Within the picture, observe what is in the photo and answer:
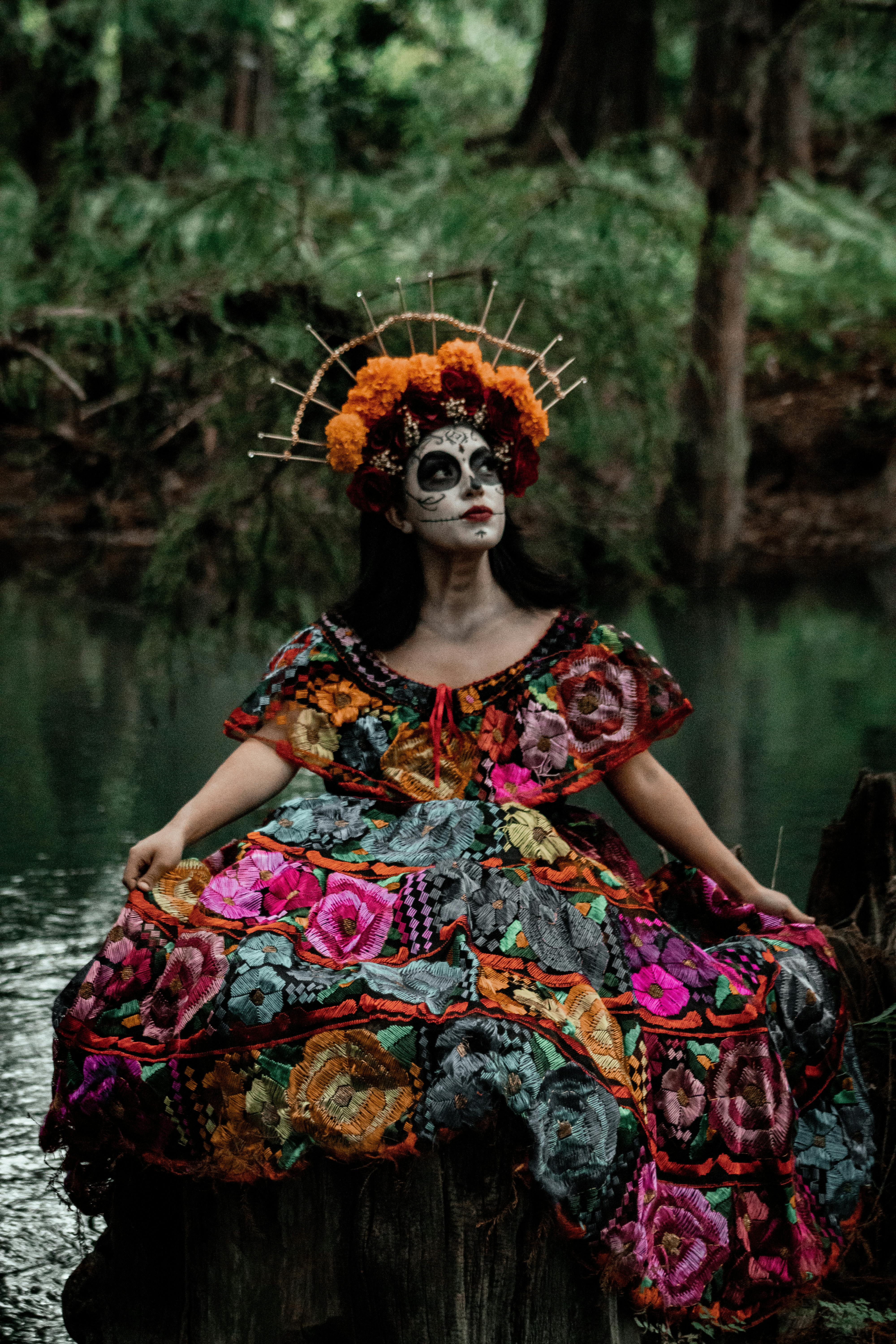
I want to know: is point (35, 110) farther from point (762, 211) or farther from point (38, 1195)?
point (38, 1195)

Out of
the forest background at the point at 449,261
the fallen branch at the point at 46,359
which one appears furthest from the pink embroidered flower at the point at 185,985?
the fallen branch at the point at 46,359

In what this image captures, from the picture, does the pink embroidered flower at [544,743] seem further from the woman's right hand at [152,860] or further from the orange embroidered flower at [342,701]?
the woman's right hand at [152,860]

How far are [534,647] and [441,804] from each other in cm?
42

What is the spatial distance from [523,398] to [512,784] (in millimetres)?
738

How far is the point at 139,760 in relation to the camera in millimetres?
6582

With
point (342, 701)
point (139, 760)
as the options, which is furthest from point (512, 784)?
point (139, 760)

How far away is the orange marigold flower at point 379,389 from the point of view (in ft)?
9.43

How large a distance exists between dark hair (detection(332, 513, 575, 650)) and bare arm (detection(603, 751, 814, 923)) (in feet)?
1.25

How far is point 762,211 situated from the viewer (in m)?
15.2

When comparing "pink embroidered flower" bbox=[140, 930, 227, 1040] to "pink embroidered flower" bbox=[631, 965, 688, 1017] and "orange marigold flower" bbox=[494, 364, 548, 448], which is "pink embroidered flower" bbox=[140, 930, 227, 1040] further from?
"orange marigold flower" bbox=[494, 364, 548, 448]

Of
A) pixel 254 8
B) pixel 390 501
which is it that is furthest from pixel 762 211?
pixel 390 501

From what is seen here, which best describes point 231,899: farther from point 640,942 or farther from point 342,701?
point 640,942

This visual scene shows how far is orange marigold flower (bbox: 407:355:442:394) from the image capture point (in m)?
2.86

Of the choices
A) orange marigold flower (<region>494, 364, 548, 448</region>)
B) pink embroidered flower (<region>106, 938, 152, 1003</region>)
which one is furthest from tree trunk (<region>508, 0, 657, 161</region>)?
pink embroidered flower (<region>106, 938, 152, 1003</region>)
